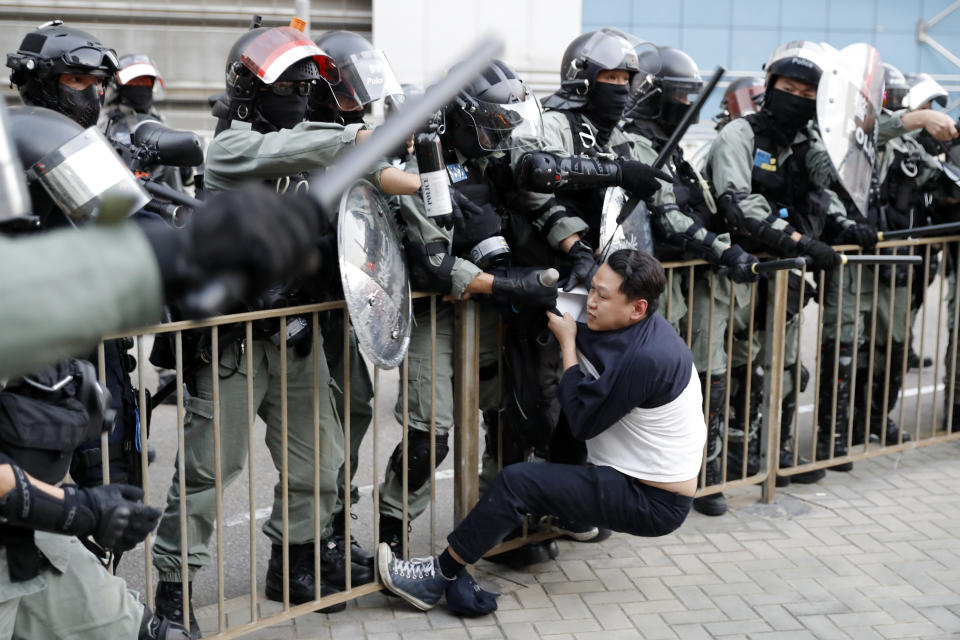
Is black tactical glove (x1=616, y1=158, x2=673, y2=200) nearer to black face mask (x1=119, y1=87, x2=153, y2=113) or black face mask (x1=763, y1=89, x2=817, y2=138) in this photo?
black face mask (x1=763, y1=89, x2=817, y2=138)

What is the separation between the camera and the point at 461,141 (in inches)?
168

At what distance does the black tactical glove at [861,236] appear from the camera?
5629mm

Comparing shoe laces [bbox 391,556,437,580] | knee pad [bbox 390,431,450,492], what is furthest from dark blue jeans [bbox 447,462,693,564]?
knee pad [bbox 390,431,450,492]

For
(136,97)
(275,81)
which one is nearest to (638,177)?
(275,81)

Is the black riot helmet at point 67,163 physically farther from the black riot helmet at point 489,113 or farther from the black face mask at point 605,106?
the black face mask at point 605,106

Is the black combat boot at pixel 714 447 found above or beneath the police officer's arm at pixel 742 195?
beneath

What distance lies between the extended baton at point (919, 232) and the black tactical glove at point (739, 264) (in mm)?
1070

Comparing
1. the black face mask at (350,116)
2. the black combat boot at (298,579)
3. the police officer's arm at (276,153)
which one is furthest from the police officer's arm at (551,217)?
the black combat boot at (298,579)

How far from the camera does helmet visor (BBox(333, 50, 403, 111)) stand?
4391mm

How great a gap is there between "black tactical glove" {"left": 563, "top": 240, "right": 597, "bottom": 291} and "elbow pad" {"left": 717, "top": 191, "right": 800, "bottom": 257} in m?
1.08

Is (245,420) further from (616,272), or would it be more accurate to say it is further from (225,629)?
(616,272)

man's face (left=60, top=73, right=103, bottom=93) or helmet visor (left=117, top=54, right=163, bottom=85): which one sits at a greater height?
helmet visor (left=117, top=54, right=163, bottom=85)

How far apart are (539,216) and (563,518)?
128 cm

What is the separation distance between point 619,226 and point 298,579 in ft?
6.63
